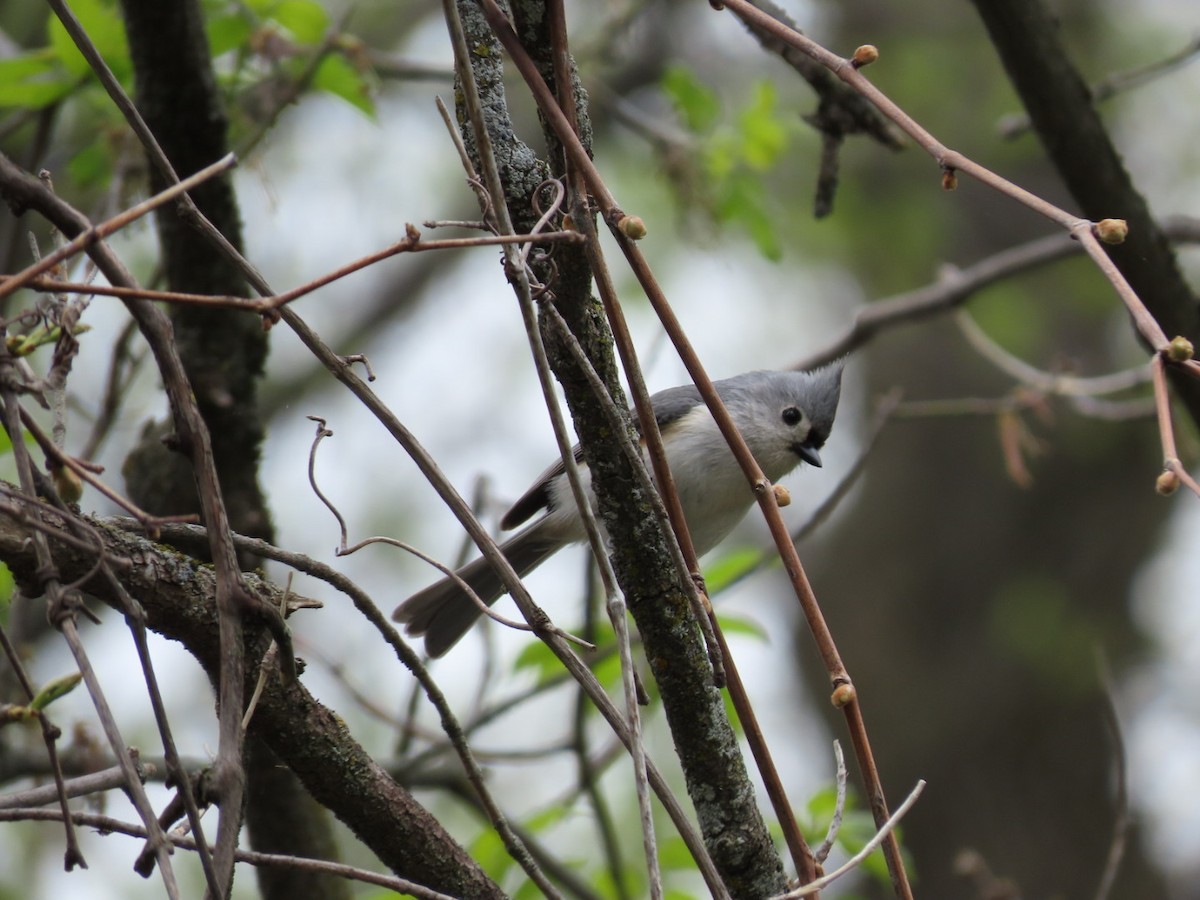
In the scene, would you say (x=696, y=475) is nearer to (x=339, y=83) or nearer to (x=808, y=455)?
(x=808, y=455)

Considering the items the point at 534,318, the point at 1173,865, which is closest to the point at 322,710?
the point at 534,318

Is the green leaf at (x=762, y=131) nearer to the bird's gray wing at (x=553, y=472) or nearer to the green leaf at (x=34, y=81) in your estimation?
the bird's gray wing at (x=553, y=472)

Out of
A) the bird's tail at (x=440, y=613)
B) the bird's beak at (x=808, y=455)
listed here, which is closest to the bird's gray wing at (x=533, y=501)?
the bird's tail at (x=440, y=613)

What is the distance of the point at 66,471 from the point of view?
142 cm

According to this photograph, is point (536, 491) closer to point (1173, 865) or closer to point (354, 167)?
point (354, 167)

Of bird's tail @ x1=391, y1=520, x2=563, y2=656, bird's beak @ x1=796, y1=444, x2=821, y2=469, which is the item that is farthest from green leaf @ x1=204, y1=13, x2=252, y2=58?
bird's beak @ x1=796, y1=444, x2=821, y2=469

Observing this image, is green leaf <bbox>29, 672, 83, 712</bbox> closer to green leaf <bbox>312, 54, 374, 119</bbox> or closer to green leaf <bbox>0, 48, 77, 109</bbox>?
green leaf <bbox>0, 48, 77, 109</bbox>

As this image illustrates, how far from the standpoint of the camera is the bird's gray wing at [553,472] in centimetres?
416

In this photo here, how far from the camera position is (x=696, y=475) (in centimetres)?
428

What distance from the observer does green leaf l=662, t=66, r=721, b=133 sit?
355 centimetres

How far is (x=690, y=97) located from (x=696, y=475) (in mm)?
1322

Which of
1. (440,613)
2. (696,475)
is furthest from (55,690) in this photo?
→ (696,475)

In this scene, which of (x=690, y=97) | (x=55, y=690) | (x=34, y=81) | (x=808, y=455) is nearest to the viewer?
(x=55, y=690)

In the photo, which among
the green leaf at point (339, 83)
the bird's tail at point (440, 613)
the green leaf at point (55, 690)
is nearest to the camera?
the green leaf at point (55, 690)
